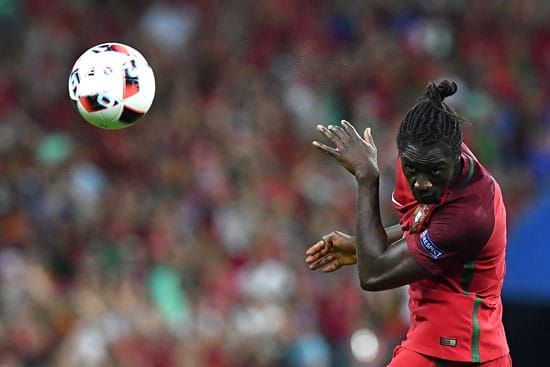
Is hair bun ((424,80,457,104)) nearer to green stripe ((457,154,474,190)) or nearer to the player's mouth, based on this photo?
green stripe ((457,154,474,190))

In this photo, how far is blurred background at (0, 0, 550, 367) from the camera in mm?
8539

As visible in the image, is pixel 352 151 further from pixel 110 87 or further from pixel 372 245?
pixel 110 87

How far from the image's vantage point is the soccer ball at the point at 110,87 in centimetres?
546

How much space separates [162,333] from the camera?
28.0ft

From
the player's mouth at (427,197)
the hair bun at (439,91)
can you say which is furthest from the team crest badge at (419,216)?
the hair bun at (439,91)

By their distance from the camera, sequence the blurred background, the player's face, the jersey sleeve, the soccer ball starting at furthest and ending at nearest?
the blurred background → the soccer ball → the jersey sleeve → the player's face

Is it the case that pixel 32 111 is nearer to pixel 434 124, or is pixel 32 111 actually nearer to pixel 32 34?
pixel 32 34

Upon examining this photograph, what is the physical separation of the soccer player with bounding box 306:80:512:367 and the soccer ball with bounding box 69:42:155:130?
1359mm

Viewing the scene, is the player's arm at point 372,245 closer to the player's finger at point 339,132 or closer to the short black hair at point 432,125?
the player's finger at point 339,132

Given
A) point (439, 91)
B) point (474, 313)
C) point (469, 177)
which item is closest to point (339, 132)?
point (439, 91)

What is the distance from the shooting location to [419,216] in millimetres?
4555

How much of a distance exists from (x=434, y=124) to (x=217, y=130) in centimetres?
665

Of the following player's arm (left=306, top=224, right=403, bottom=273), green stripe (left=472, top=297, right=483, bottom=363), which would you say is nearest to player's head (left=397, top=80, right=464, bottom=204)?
green stripe (left=472, top=297, right=483, bottom=363)

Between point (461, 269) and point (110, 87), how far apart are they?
2.03 m
